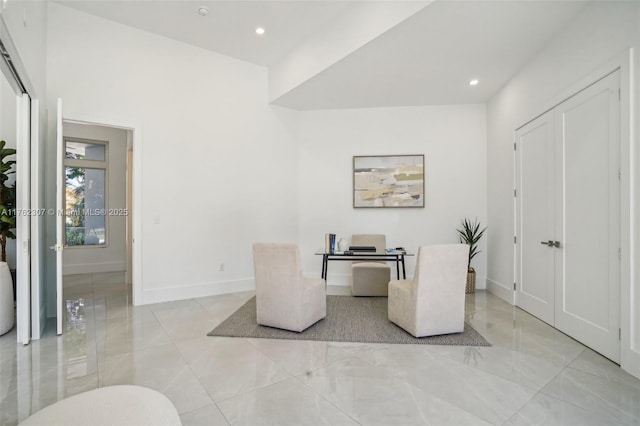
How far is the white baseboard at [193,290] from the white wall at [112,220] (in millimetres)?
3300

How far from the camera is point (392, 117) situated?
220 inches

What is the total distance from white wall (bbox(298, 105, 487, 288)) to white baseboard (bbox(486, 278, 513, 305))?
23 cm

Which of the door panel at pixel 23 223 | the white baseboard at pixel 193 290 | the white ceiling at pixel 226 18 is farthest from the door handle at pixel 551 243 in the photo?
the door panel at pixel 23 223

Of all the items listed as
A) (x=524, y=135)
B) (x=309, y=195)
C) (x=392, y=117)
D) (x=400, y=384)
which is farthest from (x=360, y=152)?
(x=400, y=384)

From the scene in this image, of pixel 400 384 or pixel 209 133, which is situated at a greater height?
pixel 209 133

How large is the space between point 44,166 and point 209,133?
6.64 feet

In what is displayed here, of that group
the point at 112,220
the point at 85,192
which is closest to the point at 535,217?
the point at 112,220

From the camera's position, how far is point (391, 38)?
3.36 meters

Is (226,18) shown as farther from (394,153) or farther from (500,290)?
(500,290)

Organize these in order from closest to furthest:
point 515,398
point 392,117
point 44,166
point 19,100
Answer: point 515,398 < point 19,100 < point 44,166 < point 392,117

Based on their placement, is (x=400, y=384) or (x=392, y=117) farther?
(x=392, y=117)

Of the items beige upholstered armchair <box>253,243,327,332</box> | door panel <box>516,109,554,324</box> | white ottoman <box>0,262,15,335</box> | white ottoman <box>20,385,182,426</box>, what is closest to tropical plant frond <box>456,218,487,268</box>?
door panel <box>516,109,554,324</box>

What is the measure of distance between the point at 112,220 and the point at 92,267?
1.06m

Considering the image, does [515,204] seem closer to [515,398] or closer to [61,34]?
[515,398]
